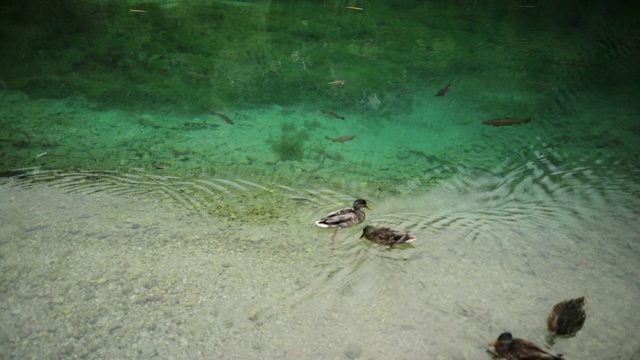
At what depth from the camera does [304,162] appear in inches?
146

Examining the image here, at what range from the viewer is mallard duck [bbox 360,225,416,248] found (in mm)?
2686

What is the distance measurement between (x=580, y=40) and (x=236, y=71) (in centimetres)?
450

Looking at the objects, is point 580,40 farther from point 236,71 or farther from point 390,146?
point 236,71

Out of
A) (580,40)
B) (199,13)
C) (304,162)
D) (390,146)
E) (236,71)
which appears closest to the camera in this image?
(304,162)

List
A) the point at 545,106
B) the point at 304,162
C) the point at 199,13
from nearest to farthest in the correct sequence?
the point at 304,162
the point at 545,106
the point at 199,13

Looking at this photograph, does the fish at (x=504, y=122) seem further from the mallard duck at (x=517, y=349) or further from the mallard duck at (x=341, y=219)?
Answer: the mallard duck at (x=517, y=349)

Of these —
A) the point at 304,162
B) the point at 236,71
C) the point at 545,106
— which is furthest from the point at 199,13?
the point at 545,106

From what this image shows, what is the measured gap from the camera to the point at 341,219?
280 cm

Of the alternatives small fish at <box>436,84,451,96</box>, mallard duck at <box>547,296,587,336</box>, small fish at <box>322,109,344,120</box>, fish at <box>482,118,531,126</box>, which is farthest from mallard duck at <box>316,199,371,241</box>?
small fish at <box>436,84,451,96</box>

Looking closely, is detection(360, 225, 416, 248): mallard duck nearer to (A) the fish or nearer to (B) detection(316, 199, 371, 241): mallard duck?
(B) detection(316, 199, 371, 241): mallard duck

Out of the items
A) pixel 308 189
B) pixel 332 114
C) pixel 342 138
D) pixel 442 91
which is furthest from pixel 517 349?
pixel 442 91

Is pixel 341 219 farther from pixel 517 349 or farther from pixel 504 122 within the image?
pixel 504 122

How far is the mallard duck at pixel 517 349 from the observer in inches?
78.9

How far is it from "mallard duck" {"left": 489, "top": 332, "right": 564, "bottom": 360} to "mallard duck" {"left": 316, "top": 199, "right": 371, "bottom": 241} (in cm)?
105
